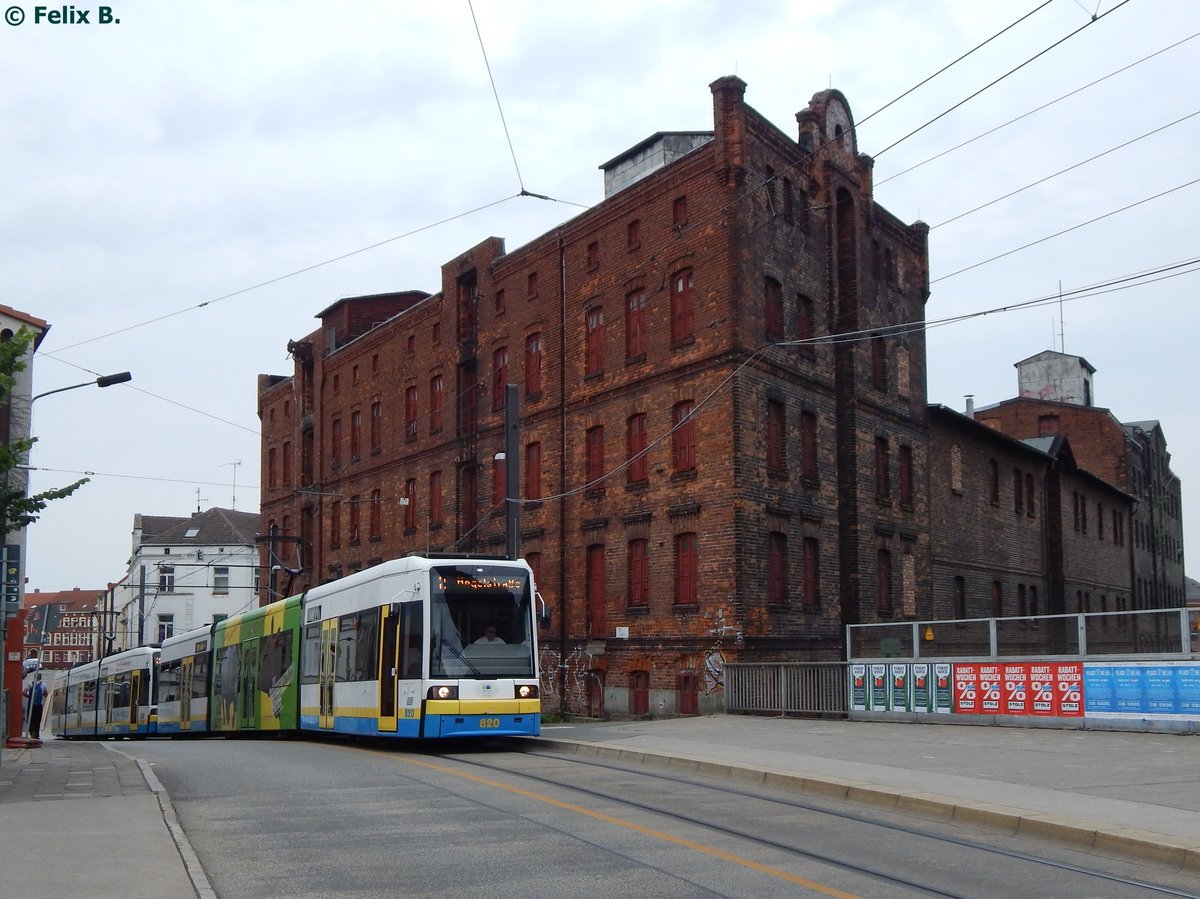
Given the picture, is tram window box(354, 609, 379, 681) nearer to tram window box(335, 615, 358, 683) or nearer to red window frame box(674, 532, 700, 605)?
tram window box(335, 615, 358, 683)

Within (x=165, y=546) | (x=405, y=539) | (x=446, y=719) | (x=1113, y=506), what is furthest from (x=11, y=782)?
(x=165, y=546)

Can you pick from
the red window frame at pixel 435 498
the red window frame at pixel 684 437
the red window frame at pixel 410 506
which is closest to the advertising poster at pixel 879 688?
the red window frame at pixel 684 437

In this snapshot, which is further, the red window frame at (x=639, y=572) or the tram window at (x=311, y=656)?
the red window frame at (x=639, y=572)

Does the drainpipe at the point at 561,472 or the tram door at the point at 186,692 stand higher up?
the drainpipe at the point at 561,472

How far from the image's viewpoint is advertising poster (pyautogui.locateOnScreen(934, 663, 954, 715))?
23453 mm

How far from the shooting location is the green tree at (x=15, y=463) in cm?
1458

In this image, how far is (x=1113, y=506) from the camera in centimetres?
5800

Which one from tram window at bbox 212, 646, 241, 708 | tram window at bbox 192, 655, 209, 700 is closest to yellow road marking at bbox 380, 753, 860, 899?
tram window at bbox 212, 646, 241, 708

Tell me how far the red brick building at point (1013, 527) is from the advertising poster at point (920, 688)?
51.4 feet

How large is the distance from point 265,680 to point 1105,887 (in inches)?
846

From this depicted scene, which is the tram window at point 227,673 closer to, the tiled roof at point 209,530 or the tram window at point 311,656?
the tram window at point 311,656

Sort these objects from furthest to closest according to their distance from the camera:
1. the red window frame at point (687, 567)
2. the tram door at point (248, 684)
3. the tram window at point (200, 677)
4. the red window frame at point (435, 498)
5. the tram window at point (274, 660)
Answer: the red window frame at point (435, 498), the tram window at point (200, 677), the red window frame at point (687, 567), the tram door at point (248, 684), the tram window at point (274, 660)

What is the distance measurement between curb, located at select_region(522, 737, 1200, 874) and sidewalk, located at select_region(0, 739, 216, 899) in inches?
255

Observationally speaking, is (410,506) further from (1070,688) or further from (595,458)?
(1070,688)
